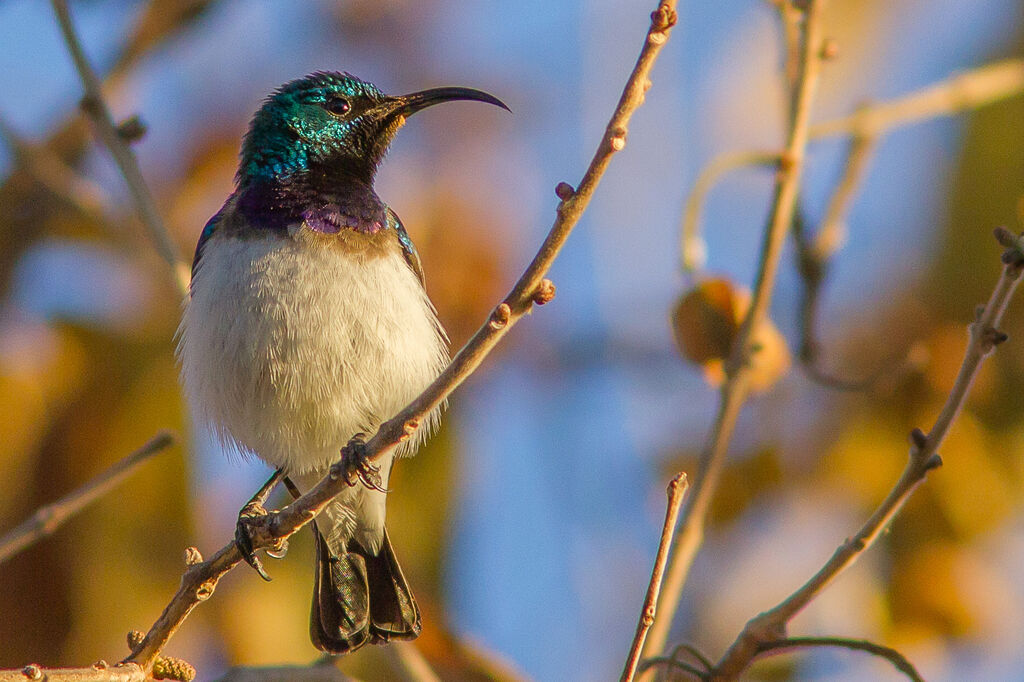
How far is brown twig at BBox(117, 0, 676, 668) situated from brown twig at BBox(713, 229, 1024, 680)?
0.90 meters

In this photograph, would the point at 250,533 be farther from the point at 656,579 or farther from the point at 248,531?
the point at 656,579

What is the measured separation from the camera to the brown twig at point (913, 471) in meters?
2.43

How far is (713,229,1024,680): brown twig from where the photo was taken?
2426 mm

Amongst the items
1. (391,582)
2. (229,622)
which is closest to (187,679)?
(391,582)

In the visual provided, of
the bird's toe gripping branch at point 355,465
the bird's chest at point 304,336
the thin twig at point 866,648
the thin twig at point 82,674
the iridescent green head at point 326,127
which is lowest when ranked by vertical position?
the thin twig at point 82,674

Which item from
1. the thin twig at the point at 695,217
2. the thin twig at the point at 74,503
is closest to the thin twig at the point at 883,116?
the thin twig at the point at 695,217

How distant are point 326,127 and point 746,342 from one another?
7.04 ft

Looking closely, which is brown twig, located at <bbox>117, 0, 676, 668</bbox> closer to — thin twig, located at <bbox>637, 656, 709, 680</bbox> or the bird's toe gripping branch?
the bird's toe gripping branch

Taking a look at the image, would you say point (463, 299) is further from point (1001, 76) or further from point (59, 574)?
point (1001, 76)

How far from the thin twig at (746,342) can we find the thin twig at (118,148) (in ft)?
6.02

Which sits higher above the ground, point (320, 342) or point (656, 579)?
point (320, 342)

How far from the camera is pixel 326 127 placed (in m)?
4.61

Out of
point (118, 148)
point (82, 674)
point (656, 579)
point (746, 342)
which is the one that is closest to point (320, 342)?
point (118, 148)

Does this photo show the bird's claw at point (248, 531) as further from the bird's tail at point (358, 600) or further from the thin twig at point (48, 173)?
the thin twig at point (48, 173)
